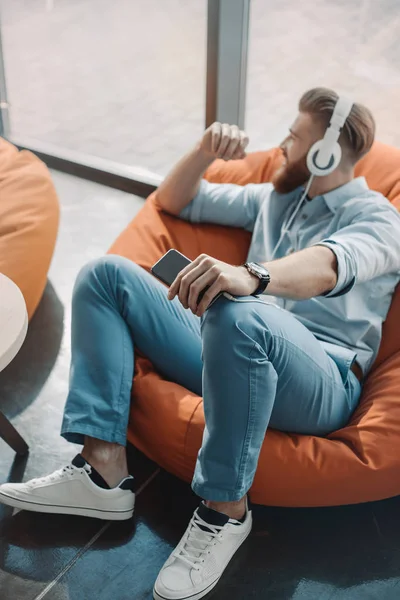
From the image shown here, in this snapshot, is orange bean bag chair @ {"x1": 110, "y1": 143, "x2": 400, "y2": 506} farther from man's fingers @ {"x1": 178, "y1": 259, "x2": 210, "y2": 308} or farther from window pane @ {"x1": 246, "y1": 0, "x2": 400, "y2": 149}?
window pane @ {"x1": 246, "y1": 0, "x2": 400, "y2": 149}

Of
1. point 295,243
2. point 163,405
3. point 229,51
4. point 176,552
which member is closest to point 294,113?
point 229,51

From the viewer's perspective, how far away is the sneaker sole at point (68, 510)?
1.76m

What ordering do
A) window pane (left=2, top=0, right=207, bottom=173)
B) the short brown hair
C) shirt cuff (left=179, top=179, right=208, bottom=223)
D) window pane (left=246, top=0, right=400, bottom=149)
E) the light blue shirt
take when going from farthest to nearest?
window pane (left=2, top=0, right=207, bottom=173), window pane (left=246, top=0, right=400, bottom=149), shirt cuff (left=179, top=179, right=208, bottom=223), the short brown hair, the light blue shirt

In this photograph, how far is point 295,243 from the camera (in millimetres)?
1962

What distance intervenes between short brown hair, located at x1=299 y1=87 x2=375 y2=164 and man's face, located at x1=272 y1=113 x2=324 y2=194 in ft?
0.09

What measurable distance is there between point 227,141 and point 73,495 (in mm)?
995

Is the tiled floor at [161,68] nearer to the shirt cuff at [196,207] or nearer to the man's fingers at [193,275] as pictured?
the shirt cuff at [196,207]

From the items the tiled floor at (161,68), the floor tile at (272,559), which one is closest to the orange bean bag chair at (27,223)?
the floor tile at (272,559)

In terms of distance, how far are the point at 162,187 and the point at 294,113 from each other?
5.97ft

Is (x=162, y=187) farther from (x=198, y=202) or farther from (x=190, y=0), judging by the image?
(x=190, y=0)

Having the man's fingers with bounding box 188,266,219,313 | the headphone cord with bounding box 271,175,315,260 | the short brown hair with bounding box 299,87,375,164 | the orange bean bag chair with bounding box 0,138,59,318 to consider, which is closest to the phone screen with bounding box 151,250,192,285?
the man's fingers with bounding box 188,266,219,313

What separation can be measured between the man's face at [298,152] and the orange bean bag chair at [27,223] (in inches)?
32.0

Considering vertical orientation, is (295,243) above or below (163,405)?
above

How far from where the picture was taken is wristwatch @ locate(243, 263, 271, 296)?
5.09 ft
